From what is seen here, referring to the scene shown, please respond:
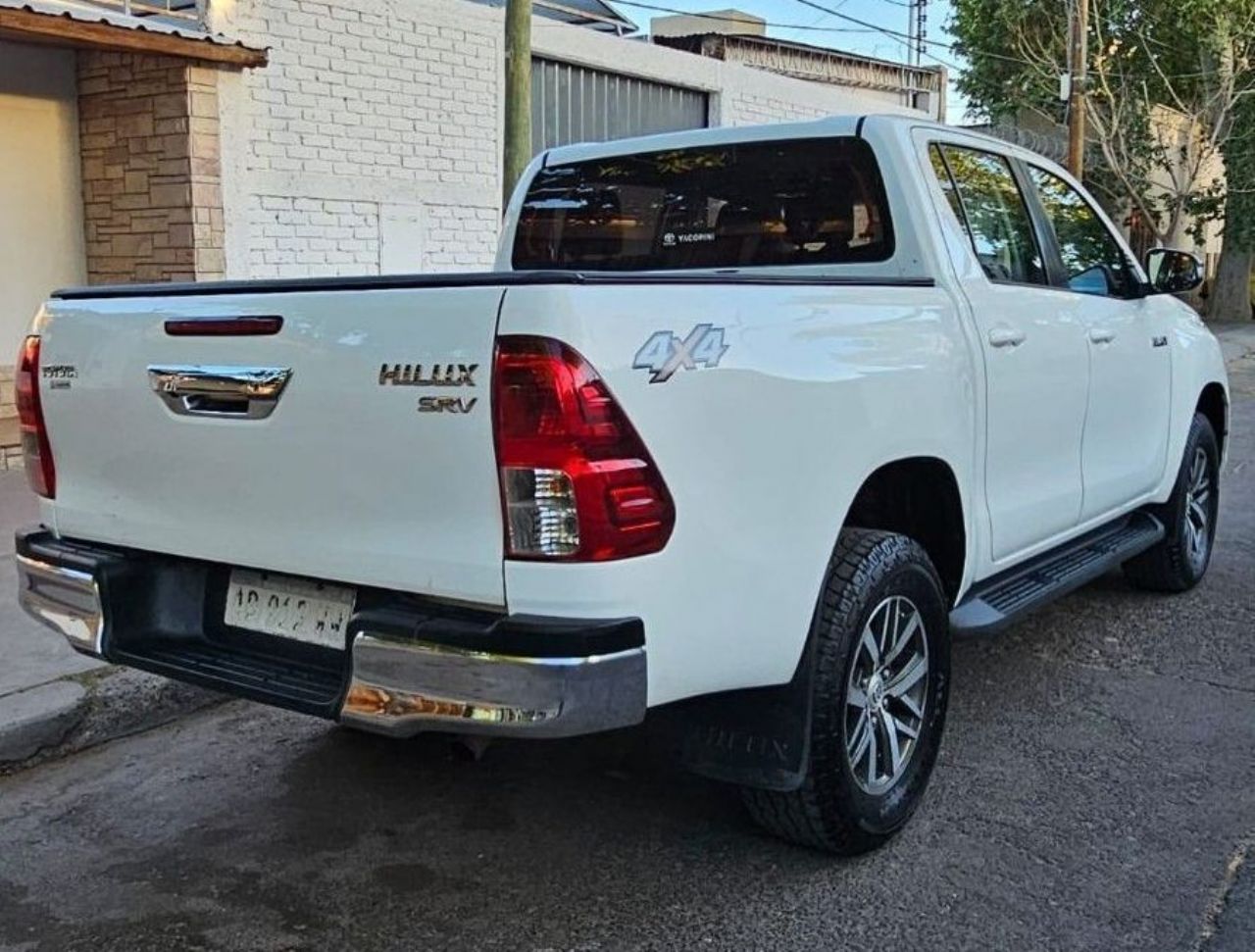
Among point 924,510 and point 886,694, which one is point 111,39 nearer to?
point 924,510

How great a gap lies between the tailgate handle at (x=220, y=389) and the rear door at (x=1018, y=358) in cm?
217

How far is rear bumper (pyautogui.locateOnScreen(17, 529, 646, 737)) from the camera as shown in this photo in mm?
2609

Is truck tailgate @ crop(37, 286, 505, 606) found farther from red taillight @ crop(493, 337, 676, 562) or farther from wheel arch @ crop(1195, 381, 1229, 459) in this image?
wheel arch @ crop(1195, 381, 1229, 459)

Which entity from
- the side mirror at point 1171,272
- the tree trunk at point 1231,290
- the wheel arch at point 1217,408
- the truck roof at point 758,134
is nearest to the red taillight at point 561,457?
the truck roof at point 758,134

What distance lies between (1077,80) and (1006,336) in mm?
17546

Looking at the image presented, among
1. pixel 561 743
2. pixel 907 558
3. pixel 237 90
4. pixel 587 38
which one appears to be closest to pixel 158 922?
pixel 561 743

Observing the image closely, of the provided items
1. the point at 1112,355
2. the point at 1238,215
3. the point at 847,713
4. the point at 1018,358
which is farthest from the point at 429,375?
the point at 1238,215

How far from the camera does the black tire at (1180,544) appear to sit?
5.93 meters

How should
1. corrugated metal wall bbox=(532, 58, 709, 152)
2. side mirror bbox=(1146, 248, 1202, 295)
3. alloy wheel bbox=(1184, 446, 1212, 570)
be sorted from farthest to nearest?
corrugated metal wall bbox=(532, 58, 709, 152)
alloy wheel bbox=(1184, 446, 1212, 570)
side mirror bbox=(1146, 248, 1202, 295)

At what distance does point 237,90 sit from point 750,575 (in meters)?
7.28

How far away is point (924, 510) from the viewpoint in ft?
Result: 12.9

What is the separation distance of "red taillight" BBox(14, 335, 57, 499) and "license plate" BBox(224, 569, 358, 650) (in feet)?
2.37

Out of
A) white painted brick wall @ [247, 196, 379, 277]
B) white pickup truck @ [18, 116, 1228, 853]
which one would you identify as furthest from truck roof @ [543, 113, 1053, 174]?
white painted brick wall @ [247, 196, 379, 277]

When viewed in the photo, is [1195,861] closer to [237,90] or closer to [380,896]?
[380,896]
